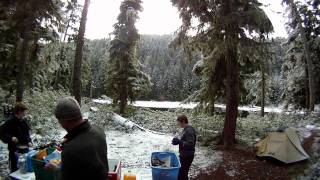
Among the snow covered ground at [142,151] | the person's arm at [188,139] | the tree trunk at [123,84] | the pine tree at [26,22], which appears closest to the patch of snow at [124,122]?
the snow covered ground at [142,151]

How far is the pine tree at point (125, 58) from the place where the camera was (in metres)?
24.3

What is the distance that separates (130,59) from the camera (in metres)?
24.5

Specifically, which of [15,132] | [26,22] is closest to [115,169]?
[15,132]

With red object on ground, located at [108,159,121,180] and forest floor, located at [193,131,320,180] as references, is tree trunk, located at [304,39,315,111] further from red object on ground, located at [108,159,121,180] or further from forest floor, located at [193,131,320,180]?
red object on ground, located at [108,159,121,180]

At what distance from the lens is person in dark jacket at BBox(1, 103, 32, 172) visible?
22.6ft

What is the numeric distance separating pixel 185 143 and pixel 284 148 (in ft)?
18.6

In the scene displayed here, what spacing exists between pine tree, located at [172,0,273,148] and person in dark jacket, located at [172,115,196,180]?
6.07 meters

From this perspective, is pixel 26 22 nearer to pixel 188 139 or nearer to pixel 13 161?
pixel 13 161

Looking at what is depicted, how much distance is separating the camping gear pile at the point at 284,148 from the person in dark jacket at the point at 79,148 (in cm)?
969

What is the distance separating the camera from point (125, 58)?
2433cm

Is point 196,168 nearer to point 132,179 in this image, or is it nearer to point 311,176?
point 311,176

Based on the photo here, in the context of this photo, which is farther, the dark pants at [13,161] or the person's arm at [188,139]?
the person's arm at [188,139]

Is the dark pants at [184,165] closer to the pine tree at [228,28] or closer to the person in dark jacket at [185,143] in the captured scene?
the person in dark jacket at [185,143]

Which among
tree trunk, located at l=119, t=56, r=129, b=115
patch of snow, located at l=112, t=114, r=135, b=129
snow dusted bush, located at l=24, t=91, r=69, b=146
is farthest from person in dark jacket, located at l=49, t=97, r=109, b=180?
tree trunk, located at l=119, t=56, r=129, b=115
